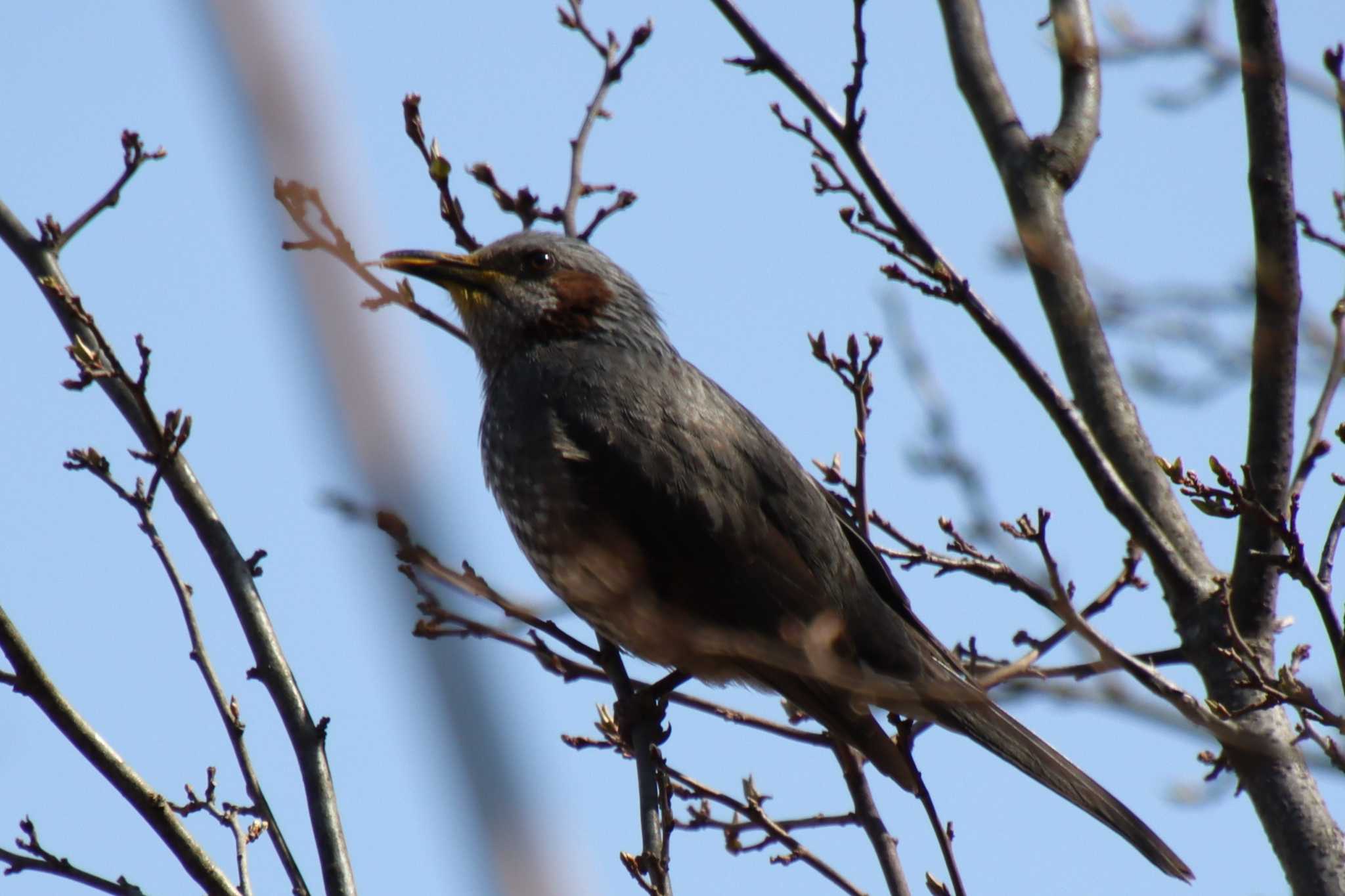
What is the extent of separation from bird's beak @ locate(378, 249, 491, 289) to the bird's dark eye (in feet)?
0.55

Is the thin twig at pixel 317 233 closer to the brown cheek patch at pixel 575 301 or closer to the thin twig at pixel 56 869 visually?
the thin twig at pixel 56 869

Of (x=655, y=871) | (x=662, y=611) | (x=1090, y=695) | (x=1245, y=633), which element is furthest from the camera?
(x=662, y=611)

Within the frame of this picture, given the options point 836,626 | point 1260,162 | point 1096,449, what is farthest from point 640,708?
point 1260,162

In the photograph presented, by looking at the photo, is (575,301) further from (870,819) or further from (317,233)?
(317,233)

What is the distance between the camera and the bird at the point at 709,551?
183 inches

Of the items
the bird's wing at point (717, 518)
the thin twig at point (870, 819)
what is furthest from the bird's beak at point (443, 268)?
the thin twig at point (870, 819)

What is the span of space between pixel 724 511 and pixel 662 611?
1.59 feet

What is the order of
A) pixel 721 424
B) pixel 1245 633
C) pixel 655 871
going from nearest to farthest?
pixel 655 871 < pixel 1245 633 < pixel 721 424

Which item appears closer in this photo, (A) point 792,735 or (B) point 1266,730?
(B) point 1266,730

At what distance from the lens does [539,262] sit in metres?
6.06

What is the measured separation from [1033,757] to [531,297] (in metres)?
2.75

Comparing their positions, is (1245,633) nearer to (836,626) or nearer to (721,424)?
(836,626)

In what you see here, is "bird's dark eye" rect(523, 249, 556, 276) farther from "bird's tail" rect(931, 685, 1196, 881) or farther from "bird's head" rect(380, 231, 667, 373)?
"bird's tail" rect(931, 685, 1196, 881)

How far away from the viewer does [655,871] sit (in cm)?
355
